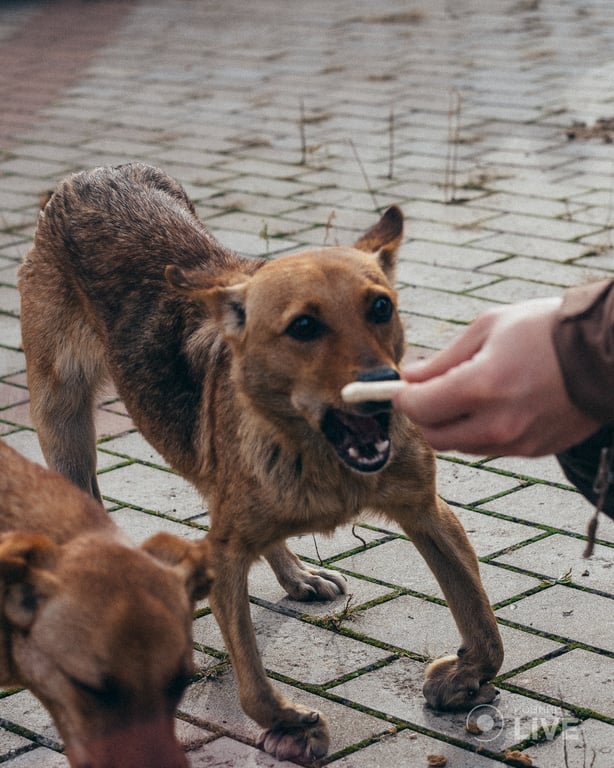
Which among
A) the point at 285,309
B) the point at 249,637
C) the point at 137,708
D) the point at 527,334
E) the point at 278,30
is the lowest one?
the point at 278,30

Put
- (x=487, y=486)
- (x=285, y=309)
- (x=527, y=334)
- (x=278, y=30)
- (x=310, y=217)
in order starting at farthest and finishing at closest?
(x=278, y=30) < (x=310, y=217) < (x=487, y=486) < (x=285, y=309) < (x=527, y=334)

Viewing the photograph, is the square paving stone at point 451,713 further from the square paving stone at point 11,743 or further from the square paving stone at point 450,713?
the square paving stone at point 11,743

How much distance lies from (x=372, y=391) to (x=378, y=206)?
609 cm

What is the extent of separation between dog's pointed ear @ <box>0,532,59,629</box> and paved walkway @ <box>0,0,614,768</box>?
103 cm

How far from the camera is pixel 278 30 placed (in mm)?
16922

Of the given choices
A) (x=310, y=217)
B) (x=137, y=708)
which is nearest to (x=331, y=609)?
(x=137, y=708)

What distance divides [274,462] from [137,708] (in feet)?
4.54

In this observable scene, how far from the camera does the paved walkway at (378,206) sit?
14.5 feet

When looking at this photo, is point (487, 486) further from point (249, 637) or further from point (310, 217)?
point (310, 217)

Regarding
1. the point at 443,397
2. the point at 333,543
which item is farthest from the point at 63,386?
the point at 443,397

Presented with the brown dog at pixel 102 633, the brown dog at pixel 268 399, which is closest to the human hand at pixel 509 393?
the brown dog at pixel 102 633

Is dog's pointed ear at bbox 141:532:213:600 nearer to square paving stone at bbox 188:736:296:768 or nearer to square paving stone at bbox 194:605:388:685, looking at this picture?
square paving stone at bbox 188:736:296:768

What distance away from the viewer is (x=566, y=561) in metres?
5.18

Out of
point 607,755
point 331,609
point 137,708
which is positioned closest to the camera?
point 137,708
